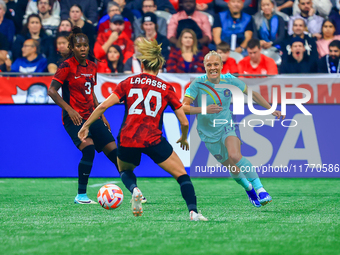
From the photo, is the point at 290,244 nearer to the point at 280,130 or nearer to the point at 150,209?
the point at 150,209

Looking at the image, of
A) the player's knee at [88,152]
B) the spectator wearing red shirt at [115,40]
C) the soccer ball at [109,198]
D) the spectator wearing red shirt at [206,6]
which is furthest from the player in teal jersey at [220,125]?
the spectator wearing red shirt at [206,6]

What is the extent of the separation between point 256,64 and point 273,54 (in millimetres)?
1105

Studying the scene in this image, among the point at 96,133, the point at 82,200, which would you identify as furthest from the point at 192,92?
the point at 82,200

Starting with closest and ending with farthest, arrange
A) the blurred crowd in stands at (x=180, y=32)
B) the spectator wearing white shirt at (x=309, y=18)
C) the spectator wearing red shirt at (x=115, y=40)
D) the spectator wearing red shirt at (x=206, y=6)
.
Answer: the blurred crowd in stands at (x=180, y=32), the spectator wearing red shirt at (x=115, y=40), the spectator wearing white shirt at (x=309, y=18), the spectator wearing red shirt at (x=206, y=6)

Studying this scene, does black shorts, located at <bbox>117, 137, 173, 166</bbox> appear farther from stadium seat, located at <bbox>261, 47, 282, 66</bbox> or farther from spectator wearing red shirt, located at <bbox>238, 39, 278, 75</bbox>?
stadium seat, located at <bbox>261, 47, 282, 66</bbox>

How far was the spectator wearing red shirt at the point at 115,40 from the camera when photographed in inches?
485

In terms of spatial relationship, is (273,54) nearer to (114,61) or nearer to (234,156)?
(114,61)

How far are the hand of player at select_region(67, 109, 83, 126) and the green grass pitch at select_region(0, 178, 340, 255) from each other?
108 centimetres

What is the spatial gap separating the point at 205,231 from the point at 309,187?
481 cm

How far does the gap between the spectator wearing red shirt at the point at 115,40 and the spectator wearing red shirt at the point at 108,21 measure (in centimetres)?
15

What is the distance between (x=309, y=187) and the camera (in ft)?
29.0

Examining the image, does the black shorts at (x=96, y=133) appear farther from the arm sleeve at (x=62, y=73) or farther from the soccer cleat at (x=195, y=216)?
the soccer cleat at (x=195, y=216)

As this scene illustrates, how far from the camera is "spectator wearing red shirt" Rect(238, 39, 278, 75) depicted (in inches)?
444

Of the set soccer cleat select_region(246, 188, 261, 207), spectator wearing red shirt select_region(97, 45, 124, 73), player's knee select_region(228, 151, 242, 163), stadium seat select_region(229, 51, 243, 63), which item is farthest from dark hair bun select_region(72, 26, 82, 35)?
stadium seat select_region(229, 51, 243, 63)
